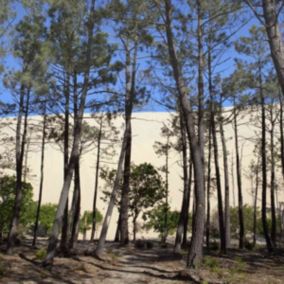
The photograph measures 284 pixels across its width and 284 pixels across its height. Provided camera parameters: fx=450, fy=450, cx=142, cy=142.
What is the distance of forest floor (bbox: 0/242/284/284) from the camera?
1054 centimetres

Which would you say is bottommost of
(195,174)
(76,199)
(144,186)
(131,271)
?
(131,271)

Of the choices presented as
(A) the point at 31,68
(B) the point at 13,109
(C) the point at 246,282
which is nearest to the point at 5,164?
(B) the point at 13,109

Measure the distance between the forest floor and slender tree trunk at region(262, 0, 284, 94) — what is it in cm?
496

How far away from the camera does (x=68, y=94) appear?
1424 cm

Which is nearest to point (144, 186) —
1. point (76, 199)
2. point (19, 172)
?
point (76, 199)

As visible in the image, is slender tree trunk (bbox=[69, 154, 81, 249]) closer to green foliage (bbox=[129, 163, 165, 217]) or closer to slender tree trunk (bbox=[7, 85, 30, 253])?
slender tree trunk (bbox=[7, 85, 30, 253])

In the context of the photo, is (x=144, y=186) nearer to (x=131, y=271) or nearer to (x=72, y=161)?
(x=72, y=161)

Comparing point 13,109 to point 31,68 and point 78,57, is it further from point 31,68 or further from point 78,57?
point 78,57

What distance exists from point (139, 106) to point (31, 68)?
3.84 m

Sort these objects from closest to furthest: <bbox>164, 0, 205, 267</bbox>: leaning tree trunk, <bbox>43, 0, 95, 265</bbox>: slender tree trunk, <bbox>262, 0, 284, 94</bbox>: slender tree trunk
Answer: <bbox>262, 0, 284, 94</bbox>: slender tree trunk, <bbox>164, 0, 205, 267</bbox>: leaning tree trunk, <bbox>43, 0, 95, 265</bbox>: slender tree trunk

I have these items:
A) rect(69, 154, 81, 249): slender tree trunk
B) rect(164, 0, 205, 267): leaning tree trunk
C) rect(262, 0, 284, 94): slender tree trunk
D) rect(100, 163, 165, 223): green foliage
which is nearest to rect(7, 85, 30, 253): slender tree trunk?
rect(69, 154, 81, 249): slender tree trunk

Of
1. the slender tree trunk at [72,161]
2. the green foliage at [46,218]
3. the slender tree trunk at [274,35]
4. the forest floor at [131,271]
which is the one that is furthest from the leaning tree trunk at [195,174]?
the green foliage at [46,218]

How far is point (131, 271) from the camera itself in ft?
40.1

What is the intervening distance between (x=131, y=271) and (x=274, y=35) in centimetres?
732
